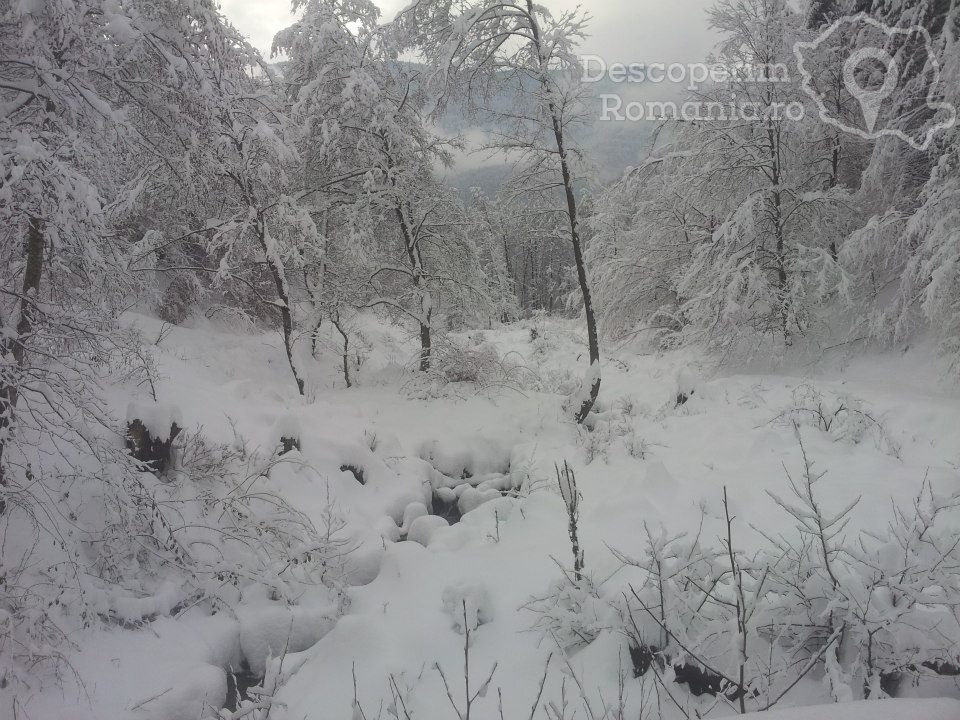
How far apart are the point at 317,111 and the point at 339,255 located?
3.11m

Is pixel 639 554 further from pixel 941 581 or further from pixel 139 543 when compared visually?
pixel 139 543

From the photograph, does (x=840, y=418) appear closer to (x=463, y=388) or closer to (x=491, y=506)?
(x=491, y=506)

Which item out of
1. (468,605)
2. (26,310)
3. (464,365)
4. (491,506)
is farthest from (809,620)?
(464,365)

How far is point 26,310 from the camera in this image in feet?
12.2

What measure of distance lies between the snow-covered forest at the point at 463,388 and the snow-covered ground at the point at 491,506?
43 millimetres

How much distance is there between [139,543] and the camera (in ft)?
14.4

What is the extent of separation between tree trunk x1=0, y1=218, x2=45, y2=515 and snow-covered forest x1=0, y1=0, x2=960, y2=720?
1.7 inches

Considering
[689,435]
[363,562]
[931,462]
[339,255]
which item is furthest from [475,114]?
[931,462]

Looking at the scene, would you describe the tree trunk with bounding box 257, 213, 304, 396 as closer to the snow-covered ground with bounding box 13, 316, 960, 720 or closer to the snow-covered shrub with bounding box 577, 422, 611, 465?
the snow-covered ground with bounding box 13, 316, 960, 720

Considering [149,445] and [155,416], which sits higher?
[155,416]

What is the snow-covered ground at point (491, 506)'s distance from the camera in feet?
10.9

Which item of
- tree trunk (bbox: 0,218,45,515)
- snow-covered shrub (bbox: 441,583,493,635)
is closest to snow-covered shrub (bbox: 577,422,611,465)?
A: snow-covered shrub (bbox: 441,583,493,635)

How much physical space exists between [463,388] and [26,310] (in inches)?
318

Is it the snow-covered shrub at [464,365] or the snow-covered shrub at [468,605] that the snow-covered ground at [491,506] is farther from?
the snow-covered shrub at [464,365]
